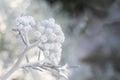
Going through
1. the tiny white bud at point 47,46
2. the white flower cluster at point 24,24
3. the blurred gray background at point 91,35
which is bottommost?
the tiny white bud at point 47,46

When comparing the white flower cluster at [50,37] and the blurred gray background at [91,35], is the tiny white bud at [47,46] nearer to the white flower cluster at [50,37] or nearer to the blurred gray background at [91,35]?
the white flower cluster at [50,37]

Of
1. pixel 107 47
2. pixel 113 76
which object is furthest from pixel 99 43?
pixel 113 76

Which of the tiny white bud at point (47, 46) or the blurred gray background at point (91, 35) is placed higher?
the blurred gray background at point (91, 35)

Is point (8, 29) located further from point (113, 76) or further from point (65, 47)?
point (113, 76)

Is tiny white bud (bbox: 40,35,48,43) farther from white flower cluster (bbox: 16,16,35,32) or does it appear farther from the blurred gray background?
the blurred gray background

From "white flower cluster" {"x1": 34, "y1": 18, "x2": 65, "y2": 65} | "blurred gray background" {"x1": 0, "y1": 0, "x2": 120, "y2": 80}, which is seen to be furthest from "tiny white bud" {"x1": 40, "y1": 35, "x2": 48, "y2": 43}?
"blurred gray background" {"x1": 0, "y1": 0, "x2": 120, "y2": 80}

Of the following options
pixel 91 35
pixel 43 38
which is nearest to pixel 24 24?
pixel 43 38

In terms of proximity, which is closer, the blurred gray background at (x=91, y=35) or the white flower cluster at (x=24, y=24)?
the white flower cluster at (x=24, y=24)

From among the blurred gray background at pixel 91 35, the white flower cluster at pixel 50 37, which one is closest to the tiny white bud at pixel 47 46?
the white flower cluster at pixel 50 37

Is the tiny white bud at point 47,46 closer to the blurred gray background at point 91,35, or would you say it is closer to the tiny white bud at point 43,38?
the tiny white bud at point 43,38
